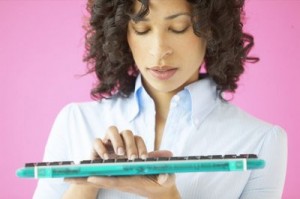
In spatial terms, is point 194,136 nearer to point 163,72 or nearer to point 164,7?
point 163,72

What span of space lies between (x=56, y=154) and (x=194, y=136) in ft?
0.82

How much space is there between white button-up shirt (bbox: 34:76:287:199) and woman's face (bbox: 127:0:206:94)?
2.4 inches

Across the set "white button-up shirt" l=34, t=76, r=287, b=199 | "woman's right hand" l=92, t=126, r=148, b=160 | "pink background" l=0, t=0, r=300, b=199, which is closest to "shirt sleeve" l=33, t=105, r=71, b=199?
"white button-up shirt" l=34, t=76, r=287, b=199

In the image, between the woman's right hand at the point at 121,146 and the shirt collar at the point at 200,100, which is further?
the shirt collar at the point at 200,100

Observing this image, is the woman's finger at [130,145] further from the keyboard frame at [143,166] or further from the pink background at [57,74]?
the pink background at [57,74]

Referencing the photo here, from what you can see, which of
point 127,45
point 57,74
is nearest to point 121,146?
point 127,45

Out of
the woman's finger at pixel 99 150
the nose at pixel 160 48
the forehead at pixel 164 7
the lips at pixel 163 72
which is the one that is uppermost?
the forehead at pixel 164 7

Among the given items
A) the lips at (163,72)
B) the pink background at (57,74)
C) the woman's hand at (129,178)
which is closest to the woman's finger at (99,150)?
the woman's hand at (129,178)

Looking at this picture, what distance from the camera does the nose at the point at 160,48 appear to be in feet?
3.20

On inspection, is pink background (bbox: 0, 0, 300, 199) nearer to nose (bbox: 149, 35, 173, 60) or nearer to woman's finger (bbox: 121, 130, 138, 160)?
nose (bbox: 149, 35, 173, 60)

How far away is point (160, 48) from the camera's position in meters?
0.98

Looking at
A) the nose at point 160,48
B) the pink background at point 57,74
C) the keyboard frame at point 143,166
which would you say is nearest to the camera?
the keyboard frame at point 143,166

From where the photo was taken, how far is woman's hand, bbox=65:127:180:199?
2.49 feet

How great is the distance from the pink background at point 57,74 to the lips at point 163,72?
0.81 meters
